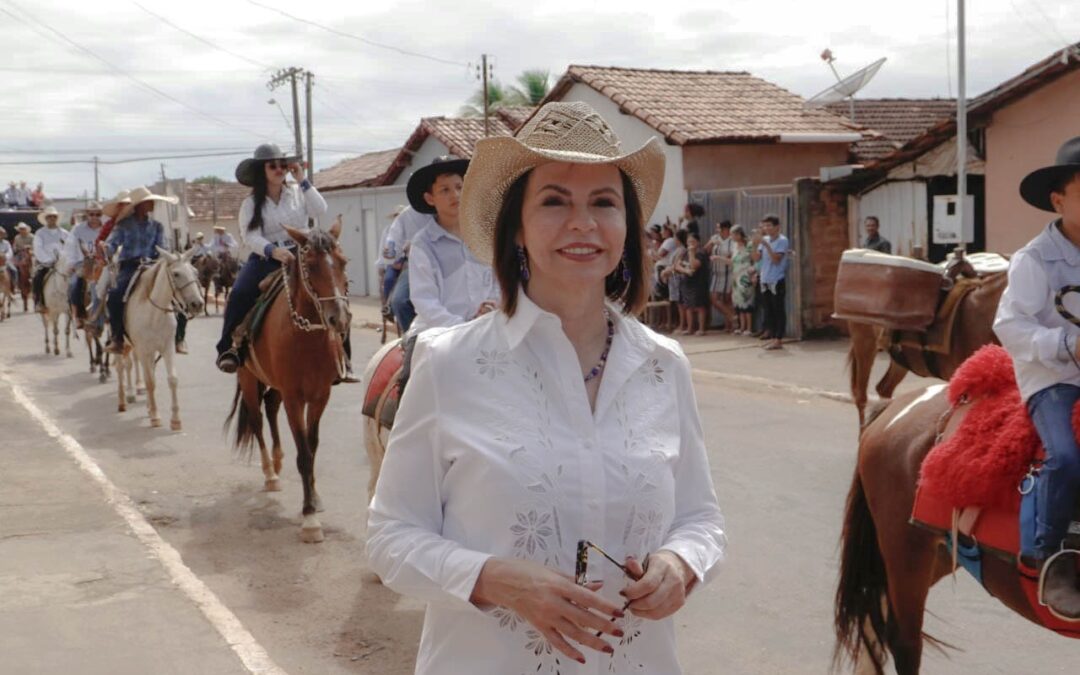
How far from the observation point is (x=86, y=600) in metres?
5.86

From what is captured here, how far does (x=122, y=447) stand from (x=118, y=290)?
9.77 ft

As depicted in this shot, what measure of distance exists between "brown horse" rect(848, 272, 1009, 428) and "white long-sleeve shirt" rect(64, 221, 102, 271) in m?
10.9

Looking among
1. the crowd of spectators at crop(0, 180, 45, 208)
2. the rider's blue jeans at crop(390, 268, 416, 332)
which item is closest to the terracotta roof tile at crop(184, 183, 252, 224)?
the crowd of spectators at crop(0, 180, 45, 208)

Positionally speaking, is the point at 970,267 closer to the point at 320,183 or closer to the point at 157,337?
the point at 157,337

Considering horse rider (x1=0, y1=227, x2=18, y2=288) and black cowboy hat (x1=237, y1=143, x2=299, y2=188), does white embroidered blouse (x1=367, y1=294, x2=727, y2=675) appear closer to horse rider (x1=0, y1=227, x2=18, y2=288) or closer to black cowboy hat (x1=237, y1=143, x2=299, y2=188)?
black cowboy hat (x1=237, y1=143, x2=299, y2=188)

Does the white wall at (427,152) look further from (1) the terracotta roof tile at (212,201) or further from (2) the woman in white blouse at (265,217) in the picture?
(1) the terracotta roof tile at (212,201)

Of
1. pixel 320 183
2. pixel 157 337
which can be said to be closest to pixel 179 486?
pixel 157 337

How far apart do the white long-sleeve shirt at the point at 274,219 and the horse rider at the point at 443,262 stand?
2684 mm

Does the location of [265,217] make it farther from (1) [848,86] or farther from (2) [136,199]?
(1) [848,86]

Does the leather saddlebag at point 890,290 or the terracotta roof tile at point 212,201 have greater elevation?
the terracotta roof tile at point 212,201

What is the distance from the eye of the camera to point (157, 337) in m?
12.7

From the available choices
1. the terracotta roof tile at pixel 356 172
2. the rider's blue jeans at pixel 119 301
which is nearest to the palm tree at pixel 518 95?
the terracotta roof tile at pixel 356 172

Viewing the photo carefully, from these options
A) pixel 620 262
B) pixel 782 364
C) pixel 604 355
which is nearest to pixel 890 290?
pixel 782 364

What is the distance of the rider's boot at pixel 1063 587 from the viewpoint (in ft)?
12.4
